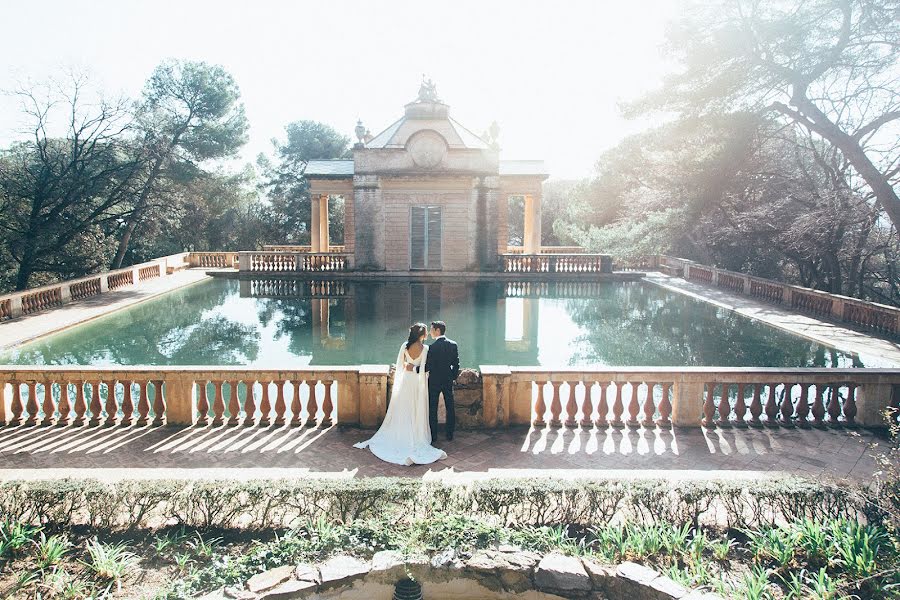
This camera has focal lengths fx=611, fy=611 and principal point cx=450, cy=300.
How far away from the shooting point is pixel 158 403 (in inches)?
298

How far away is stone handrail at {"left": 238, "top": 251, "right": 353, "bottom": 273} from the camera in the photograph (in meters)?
28.4

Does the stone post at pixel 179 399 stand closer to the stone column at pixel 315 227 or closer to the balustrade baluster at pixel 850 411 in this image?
the balustrade baluster at pixel 850 411

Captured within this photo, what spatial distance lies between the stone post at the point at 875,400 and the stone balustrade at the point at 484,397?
13mm

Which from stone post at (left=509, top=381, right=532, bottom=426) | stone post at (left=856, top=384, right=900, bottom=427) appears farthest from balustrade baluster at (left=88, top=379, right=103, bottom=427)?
stone post at (left=856, top=384, right=900, bottom=427)

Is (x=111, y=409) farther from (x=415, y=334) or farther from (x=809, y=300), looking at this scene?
(x=809, y=300)

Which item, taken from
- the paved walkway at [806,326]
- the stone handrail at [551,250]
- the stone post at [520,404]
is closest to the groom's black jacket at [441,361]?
the stone post at [520,404]

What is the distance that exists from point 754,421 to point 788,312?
43.1 feet

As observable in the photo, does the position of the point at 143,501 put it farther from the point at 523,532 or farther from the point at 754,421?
the point at 754,421

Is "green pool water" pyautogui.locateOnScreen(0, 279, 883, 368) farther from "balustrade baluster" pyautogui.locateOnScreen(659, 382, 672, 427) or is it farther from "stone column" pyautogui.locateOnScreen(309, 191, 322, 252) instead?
"stone column" pyautogui.locateOnScreen(309, 191, 322, 252)

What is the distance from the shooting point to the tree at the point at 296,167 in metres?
45.8

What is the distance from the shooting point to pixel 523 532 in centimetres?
478

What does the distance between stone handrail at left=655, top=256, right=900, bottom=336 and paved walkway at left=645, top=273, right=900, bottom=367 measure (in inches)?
19.8

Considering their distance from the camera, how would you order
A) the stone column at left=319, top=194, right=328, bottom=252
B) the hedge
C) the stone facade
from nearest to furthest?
the hedge
the stone facade
the stone column at left=319, top=194, right=328, bottom=252

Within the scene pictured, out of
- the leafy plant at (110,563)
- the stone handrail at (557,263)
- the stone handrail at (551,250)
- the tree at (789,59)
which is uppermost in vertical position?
the tree at (789,59)
